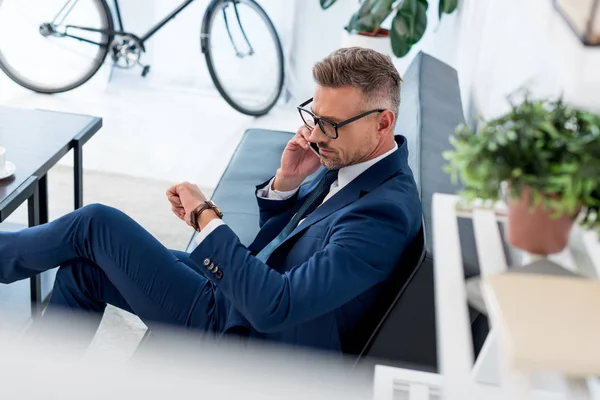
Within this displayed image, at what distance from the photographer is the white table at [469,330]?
73cm

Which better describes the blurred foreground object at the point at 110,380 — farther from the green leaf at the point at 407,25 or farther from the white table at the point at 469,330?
the green leaf at the point at 407,25

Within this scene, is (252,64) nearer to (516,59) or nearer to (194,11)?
(194,11)

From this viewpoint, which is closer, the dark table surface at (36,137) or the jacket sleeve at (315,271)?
the jacket sleeve at (315,271)

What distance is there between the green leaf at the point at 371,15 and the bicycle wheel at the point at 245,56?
0.87 metres

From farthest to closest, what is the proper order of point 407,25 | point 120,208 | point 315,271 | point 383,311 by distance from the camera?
1. point 407,25
2. point 120,208
3. point 383,311
4. point 315,271

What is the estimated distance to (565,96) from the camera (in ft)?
3.72

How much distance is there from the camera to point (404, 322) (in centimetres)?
148

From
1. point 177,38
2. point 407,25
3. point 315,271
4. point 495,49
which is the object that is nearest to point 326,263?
point 315,271

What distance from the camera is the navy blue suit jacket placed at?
1417 millimetres

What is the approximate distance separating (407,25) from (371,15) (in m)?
0.16

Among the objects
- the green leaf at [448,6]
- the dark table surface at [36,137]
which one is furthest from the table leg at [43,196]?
the green leaf at [448,6]

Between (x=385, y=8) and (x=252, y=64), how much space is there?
1278mm

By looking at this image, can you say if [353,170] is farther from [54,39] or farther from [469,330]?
[54,39]

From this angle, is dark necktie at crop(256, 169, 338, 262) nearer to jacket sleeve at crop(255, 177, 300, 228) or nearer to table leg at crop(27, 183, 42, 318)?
jacket sleeve at crop(255, 177, 300, 228)
